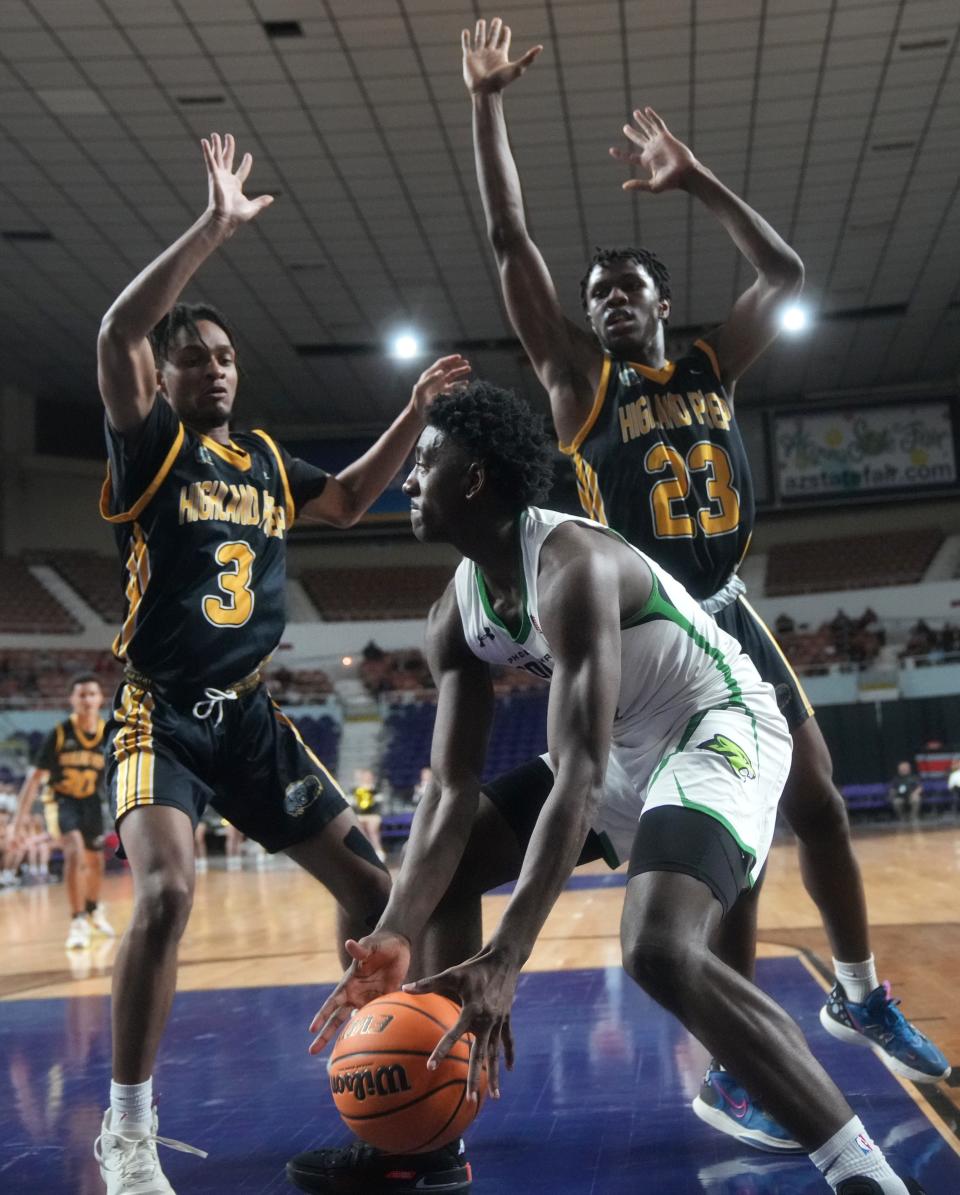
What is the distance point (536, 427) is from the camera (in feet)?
9.77

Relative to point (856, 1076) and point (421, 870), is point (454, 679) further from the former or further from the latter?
point (856, 1076)

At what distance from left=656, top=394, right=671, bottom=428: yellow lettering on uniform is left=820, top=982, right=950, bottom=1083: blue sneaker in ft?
5.87

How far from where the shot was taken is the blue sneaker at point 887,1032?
3.53m

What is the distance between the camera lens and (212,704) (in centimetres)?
346

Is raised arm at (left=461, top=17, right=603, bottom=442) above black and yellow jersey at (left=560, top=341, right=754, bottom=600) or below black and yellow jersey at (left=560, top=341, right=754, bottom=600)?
above

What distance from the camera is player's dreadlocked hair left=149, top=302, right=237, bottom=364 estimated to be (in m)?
3.75

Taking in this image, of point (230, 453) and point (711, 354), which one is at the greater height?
point (711, 354)

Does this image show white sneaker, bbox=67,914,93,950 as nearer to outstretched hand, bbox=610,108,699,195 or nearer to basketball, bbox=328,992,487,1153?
basketball, bbox=328,992,487,1153

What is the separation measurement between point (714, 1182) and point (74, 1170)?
1.66 m

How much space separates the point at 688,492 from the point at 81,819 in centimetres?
705

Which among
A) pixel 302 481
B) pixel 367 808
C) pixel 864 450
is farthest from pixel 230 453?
pixel 864 450

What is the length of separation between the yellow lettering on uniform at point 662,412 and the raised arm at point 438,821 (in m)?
0.95

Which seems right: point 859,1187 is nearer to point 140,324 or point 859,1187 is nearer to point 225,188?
point 140,324

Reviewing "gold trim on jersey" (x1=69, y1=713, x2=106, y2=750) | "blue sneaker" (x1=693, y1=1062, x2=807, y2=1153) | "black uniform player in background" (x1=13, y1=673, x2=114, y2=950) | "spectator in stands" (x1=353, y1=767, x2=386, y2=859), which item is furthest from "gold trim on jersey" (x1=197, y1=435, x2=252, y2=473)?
"spectator in stands" (x1=353, y1=767, x2=386, y2=859)
